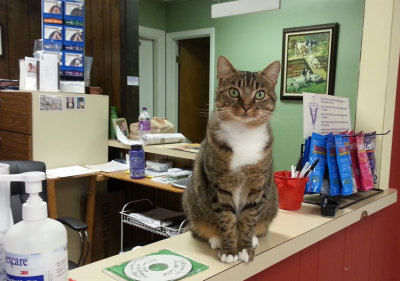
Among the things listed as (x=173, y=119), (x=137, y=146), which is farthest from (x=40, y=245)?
(x=173, y=119)

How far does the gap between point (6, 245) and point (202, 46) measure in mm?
4763

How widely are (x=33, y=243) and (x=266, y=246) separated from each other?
63 centimetres

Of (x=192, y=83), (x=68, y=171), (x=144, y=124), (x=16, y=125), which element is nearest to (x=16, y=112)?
(x=16, y=125)

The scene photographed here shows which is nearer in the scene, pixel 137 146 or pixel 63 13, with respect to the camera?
pixel 137 146

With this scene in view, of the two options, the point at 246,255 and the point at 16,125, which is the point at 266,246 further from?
the point at 16,125

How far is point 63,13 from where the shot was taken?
2.71 metres

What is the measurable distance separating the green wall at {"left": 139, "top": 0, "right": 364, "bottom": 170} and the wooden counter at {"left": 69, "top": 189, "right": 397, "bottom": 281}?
1.66 m

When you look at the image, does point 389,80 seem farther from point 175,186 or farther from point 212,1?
point 212,1

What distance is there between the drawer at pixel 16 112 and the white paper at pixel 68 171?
32 centimetres

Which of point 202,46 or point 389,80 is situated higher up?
point 202,46

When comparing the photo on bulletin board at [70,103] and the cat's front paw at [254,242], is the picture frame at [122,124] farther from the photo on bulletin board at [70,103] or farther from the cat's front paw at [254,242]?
the cat's front paw at [254,242]

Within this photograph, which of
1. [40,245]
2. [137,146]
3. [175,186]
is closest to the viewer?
[40,245]

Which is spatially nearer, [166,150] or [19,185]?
[19,185]

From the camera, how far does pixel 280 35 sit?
3.63 m
